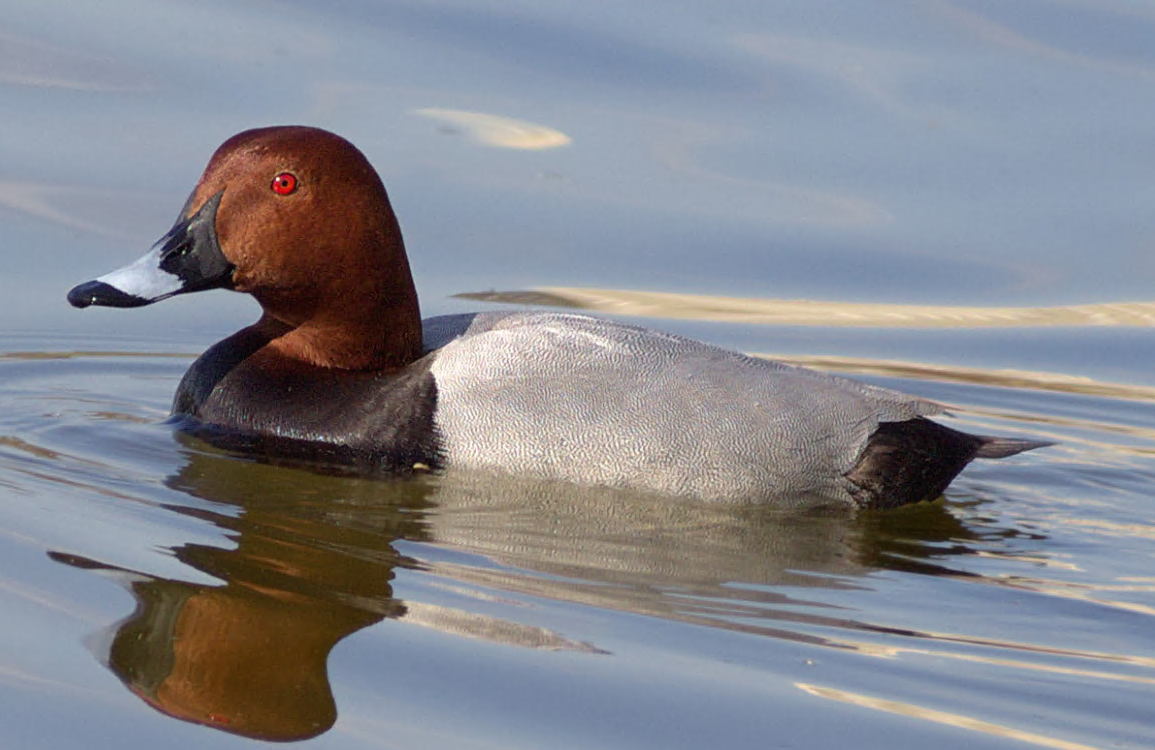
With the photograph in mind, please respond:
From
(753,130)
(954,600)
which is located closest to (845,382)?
(954,600)

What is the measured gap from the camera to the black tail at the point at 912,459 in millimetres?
5621

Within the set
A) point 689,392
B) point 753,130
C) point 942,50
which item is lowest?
point 689,392

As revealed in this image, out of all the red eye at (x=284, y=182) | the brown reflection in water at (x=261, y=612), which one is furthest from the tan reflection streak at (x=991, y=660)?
the red eye at (x=284, y=182)

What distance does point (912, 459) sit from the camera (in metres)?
5.65

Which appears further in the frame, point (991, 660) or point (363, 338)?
point (363, 338)

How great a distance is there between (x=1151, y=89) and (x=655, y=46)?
8.55 feet

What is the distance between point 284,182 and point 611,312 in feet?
7.60

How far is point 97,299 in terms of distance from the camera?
5.65 metres

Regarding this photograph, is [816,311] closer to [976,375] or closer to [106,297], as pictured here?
[976,375]

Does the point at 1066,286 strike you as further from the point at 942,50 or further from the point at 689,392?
the point at 689,392

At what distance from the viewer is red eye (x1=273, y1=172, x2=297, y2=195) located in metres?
5.69

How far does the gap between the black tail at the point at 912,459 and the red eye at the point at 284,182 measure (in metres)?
1.92

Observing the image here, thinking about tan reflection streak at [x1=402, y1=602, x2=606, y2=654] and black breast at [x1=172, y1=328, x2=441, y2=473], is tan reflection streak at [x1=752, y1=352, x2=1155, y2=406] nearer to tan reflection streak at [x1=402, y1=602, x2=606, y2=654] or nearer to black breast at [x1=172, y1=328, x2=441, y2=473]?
black breast at [x1=172, y1=328, x2=441, y2=473]

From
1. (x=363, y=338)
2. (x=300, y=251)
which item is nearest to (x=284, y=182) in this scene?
(x=300, y=251)
